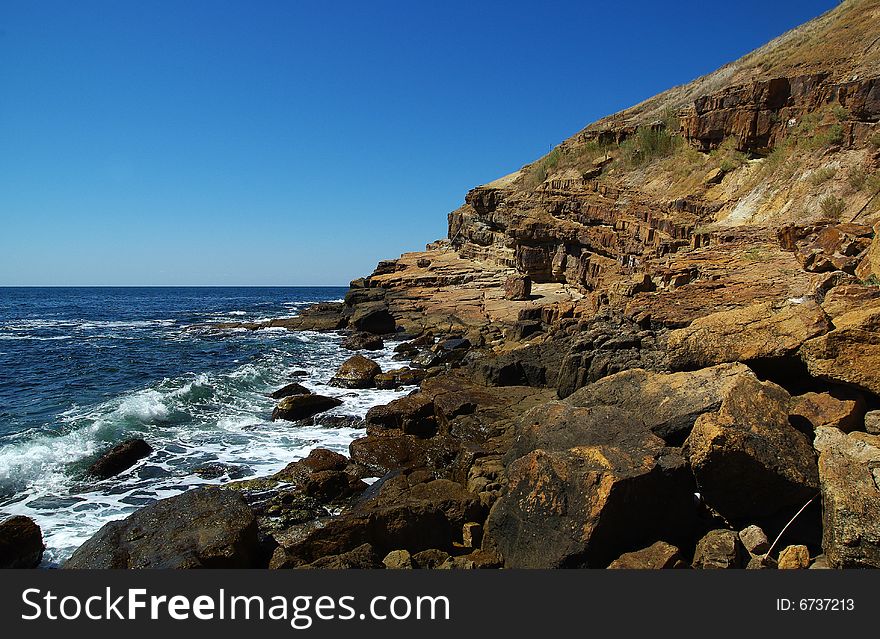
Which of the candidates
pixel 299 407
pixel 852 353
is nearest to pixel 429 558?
pixel 852 353

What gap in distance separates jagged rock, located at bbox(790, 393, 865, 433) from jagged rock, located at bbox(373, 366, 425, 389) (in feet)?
43.5

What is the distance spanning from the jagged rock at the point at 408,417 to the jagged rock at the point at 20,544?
7.25 m

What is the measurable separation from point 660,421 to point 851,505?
2801 mm

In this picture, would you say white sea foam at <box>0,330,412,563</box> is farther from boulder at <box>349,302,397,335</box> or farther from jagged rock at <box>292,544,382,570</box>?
boulder at <box>349,302,397,335</box>

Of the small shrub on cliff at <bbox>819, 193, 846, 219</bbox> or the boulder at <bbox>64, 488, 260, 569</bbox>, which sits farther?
the small shrub on cliff at <bbox>819, 193, 846, 219</bbox>

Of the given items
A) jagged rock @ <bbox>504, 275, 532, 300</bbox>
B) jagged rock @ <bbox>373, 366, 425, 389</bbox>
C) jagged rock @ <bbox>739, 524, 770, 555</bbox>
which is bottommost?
jagged rock @ <bbox>373, 366, 425, 389</bbox>

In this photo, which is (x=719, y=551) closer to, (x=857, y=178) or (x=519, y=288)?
(x=857, y=178)

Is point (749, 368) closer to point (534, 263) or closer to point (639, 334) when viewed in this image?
point (639, 334)

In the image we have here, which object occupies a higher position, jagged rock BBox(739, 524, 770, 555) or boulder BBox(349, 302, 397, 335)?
boulder BBox(349, 302, 397, 335)

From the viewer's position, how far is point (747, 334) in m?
8.78

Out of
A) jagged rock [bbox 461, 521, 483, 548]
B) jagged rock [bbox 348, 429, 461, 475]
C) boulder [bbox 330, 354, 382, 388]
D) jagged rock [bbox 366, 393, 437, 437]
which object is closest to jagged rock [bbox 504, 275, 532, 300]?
boulder [bbox 330, 354, 382, 388]

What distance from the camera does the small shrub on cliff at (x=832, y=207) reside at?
57.0ft

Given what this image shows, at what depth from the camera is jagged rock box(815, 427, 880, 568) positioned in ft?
16.4

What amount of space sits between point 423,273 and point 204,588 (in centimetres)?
3888
